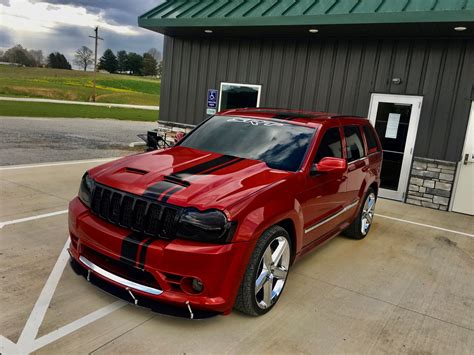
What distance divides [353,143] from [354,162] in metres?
0.28

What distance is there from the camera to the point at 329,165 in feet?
13.1

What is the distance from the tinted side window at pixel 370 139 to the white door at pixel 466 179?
2944mm

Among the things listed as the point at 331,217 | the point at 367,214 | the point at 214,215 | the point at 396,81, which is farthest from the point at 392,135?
the point at 214,215

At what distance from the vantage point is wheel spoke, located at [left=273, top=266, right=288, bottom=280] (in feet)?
11.9

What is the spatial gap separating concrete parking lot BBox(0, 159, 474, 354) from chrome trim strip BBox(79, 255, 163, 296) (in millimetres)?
371

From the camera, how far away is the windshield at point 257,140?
4.13 m

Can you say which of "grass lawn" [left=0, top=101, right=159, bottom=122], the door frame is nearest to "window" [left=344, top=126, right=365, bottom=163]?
the door frame

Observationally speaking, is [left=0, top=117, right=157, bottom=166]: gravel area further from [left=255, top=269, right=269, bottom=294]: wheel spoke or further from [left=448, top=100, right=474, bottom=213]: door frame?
[left=448, top=100, right=474, bottom=213]: door frame

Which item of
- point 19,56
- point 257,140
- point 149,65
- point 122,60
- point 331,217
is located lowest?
point 331,217

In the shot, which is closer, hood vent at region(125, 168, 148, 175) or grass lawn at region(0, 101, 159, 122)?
hood vent at region(125, 168, 148, 175)

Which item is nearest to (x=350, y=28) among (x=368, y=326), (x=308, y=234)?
(x=308, y=234)

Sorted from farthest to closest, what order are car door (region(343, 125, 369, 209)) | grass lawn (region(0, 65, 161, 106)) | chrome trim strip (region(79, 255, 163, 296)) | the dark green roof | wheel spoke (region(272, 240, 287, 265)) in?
grass lawn (region(0, 65, 161, 106)) → the dark green roof → car door (region(343, 125, 369, 209)) → wheel spoke (region(272, 240, 287, 265)) → chrome trim strip (region(79, 255, 163, 296))

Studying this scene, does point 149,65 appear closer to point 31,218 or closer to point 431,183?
point 431,183

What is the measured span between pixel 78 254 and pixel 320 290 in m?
2.37
